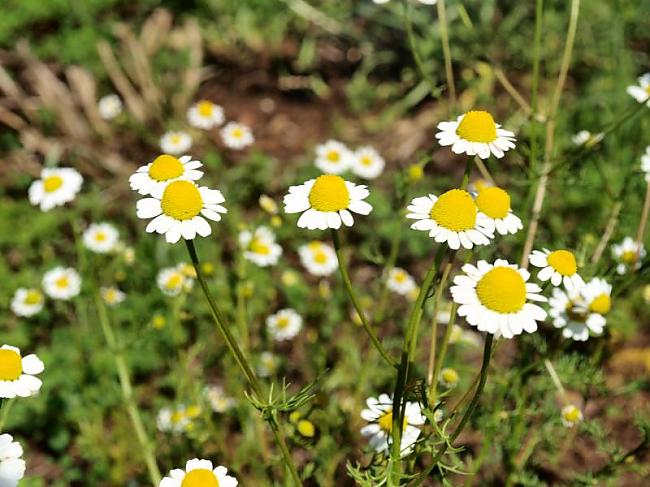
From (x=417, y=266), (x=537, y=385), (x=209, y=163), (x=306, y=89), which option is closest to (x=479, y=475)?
(x=537, y=385)

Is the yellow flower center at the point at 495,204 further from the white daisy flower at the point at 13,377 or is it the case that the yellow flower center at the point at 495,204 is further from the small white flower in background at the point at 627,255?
the white daisy flower at the point at 13,377

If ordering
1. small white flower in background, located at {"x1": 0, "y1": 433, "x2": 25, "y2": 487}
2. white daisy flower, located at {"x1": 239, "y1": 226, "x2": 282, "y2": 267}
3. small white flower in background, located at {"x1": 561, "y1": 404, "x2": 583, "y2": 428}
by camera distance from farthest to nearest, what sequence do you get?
white daisy flower, located at {"x1": 239, "y1": 226, "x2": 282, "y2": 267}, small white flower in background, located at {"x1": 561, "y1": 404, "x2": 583, "y2": 428}, small white flower in background, located at {"x1": 0, "y1": 433, "x2": 25, "y2": 487}

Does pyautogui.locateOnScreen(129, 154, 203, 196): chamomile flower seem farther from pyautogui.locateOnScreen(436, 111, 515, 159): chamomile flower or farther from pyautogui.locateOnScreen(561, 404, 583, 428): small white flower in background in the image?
pyautogui.locateOnScreen(561, 404, 583, 428): small white flower in background

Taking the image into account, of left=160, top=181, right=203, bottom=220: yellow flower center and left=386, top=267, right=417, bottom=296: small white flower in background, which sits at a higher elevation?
left=160, top=181, right=203, bottom=220: yellow flower center

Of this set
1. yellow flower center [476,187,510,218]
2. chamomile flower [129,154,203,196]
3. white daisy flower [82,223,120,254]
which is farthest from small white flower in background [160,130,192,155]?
yellow flower center [476,187,510,218]

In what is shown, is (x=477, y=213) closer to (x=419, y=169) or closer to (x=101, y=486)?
(x=419, y=169)

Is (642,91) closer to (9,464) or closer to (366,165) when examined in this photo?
(366,165)
